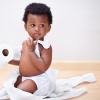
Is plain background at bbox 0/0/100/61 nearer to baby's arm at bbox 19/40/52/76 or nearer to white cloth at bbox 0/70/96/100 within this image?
white cloth at bbox 0/70/96/100

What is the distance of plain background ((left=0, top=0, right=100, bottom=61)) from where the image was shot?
1461mm

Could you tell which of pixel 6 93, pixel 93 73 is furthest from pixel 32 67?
pixel 93 73

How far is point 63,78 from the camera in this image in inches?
54.2

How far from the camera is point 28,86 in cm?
107

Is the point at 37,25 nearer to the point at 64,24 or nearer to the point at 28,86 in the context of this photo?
the point at 28,86

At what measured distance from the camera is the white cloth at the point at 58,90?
3.44 ft

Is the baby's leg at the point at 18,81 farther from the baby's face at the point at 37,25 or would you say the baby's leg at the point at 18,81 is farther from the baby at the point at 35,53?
the baby's face at the point at 37,25

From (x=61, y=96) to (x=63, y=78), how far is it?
23 centimetres

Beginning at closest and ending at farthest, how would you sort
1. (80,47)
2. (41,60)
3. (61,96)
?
1. (41,60)
2. (61,96)
3. (80,47)

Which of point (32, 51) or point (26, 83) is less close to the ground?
point (32, 51)

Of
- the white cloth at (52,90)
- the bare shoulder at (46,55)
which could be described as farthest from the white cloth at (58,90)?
the bare shoulder at (46,55)

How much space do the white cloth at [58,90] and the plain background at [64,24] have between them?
203 millimetres

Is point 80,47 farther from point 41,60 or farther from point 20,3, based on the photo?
point 41,60

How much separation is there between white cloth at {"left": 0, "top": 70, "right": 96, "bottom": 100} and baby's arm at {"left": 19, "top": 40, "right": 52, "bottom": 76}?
0.07m
